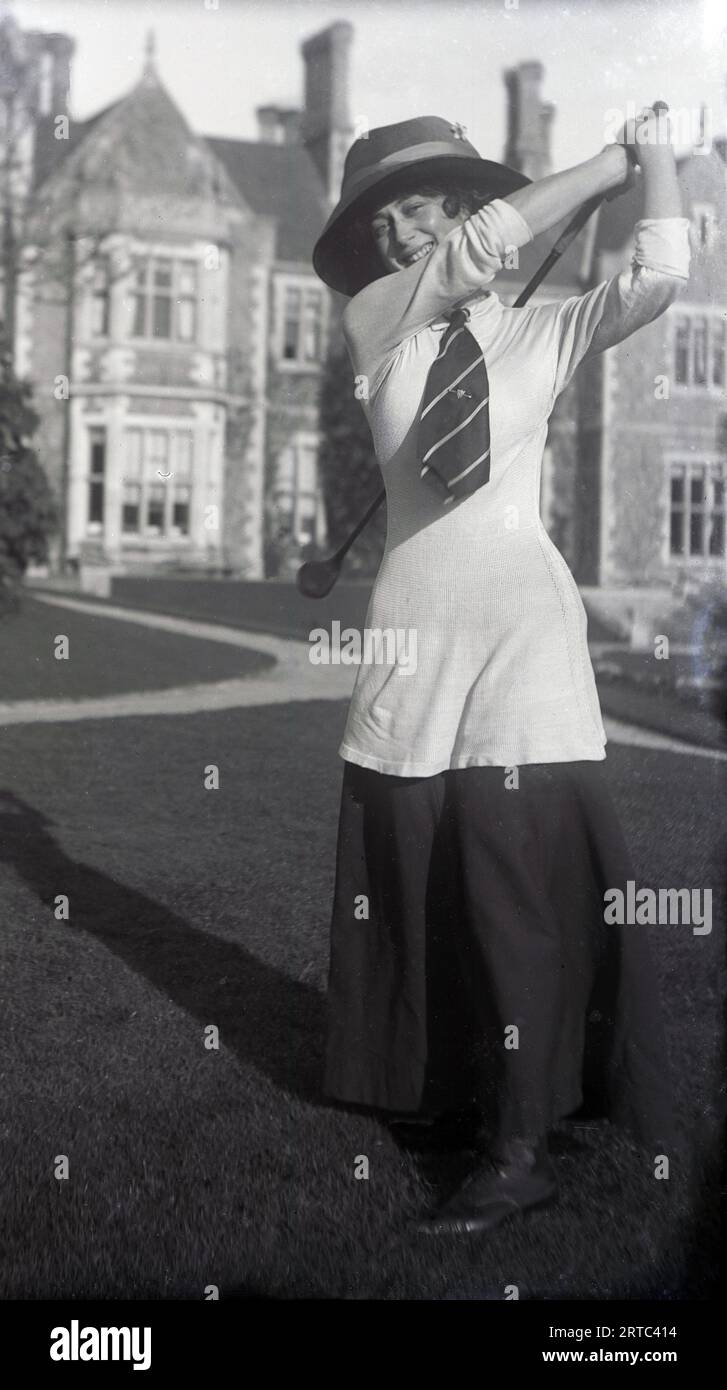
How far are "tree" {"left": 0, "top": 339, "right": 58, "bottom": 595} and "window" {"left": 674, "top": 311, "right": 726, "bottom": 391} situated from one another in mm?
5574

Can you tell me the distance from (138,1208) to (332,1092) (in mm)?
354

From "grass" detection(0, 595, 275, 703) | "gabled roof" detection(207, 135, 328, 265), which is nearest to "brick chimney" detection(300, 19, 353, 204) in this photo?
"gabled roof" detection(207, 135, 328, 265)

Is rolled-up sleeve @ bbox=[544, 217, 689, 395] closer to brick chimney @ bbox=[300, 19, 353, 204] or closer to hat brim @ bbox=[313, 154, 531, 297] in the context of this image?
hat brim @ bbox=[313, 154, 531, 297]

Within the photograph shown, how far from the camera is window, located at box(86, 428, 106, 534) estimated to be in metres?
5.09

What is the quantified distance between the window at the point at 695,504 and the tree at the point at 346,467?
109 cm

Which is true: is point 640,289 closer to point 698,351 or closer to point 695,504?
point 698,351

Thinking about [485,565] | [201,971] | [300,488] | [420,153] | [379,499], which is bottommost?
[201,971]

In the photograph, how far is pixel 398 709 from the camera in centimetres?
228

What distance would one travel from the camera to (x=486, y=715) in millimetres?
2215

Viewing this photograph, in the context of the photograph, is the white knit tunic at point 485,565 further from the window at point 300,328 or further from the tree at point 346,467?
the window at point 300,328

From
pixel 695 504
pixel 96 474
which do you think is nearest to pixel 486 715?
pixel 695 504

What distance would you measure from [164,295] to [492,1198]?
4.29m
